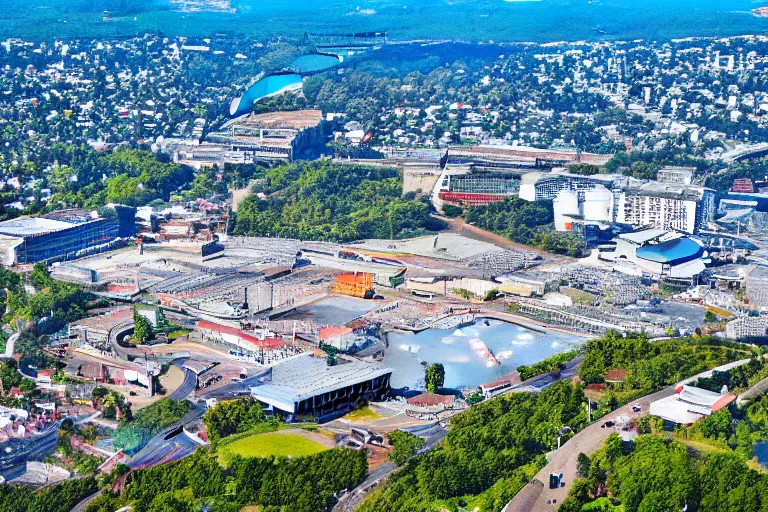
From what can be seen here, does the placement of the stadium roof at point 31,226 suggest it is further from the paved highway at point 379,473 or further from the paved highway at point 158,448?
the paved highway at point 379,473

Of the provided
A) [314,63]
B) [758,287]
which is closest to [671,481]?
[758,287]

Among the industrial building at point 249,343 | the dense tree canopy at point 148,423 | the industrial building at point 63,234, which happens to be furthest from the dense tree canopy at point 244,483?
the industrial building at point 63,234

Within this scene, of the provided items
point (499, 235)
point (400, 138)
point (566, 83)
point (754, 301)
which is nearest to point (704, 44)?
point (566, 83)

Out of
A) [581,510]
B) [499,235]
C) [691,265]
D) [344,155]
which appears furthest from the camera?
[344,155]

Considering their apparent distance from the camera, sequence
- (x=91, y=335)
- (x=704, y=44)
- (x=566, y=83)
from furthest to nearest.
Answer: (x=704, y=44) → (x=566, y=83) → (x=91, y=335)

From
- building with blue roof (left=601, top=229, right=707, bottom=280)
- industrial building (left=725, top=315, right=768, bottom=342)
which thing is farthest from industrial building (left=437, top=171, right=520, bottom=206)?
industrial building (left=725, top=315, right=768, bottom=342)

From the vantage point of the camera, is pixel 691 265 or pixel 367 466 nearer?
pixel 367 466

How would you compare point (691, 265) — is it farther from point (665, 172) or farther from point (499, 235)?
point (665, 172)
